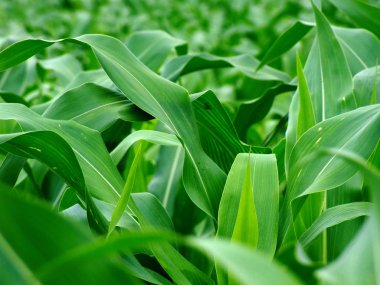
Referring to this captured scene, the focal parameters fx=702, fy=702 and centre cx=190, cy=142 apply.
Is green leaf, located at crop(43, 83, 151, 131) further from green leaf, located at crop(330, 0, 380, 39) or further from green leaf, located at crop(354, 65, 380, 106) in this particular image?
green leaf, located at crop(330, 0, 380, 39)

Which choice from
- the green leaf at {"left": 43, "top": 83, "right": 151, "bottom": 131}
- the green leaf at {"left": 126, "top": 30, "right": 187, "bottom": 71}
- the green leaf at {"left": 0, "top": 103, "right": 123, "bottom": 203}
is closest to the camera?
the green leaf at {"left": 0, "top": 103, "right": 123, "bottom": 203}

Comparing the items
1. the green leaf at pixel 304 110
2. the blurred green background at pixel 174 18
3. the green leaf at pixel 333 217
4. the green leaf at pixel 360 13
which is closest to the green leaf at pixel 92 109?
the green leaf at pixel 304 110

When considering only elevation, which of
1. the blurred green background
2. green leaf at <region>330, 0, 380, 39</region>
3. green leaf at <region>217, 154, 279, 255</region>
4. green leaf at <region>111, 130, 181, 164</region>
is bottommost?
the blurred green background

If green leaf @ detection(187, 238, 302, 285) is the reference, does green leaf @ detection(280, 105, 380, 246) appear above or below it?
below

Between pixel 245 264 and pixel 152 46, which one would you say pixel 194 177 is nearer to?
pixel 245 264

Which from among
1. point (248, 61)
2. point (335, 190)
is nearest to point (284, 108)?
point (248, 61)

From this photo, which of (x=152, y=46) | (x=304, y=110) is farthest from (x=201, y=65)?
(x=304, y=110)

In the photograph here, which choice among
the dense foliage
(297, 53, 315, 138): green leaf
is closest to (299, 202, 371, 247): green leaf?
the dense foliage

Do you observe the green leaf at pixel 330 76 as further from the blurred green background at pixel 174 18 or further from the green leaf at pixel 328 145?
the blurred green background at pixel 174 18
